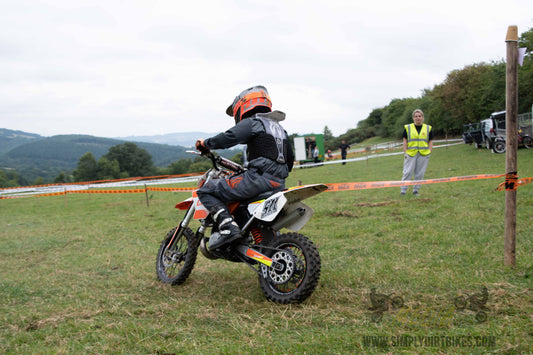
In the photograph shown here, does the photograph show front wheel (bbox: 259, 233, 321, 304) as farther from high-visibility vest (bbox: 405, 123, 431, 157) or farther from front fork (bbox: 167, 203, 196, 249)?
high-visibility vest (bbox: 405, 123, 431, 157)

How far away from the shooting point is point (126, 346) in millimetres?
3156

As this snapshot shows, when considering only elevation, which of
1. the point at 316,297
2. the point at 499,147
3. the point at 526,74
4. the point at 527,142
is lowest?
the point at 316,297

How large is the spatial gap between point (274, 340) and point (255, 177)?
168 centimetres

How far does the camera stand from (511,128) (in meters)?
4.20

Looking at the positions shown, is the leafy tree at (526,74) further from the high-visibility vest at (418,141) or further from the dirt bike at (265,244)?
the dirt bike at (265,244)

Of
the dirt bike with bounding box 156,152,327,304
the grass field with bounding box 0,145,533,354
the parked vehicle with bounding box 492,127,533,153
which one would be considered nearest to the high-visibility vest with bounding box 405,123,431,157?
the grass field with bounding box 0,145,533,354

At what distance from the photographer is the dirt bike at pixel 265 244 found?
385 cm

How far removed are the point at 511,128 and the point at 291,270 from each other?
2628 mm

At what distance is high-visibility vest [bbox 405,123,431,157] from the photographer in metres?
9.95

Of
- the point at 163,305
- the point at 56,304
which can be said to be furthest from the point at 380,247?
the point at 56,304

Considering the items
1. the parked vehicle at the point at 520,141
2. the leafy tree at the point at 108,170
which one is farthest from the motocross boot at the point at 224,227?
the leafy tree at the point at 108,170

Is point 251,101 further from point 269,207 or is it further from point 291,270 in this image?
point 291,270

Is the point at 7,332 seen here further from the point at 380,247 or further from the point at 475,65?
the point at 475,65

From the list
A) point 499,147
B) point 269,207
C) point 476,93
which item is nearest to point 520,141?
point 499,147
